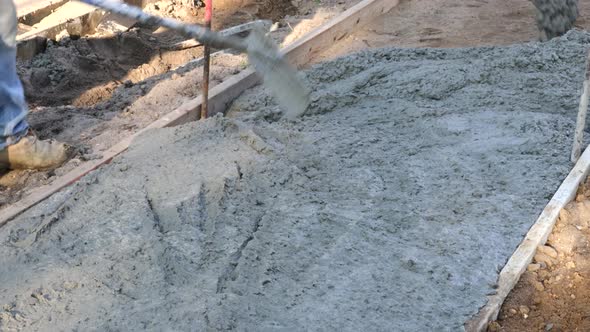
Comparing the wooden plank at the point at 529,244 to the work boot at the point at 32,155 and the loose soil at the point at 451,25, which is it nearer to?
the loose soil at the point at 451,25

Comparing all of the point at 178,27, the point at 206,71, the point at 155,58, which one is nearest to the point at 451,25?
the point at 155,58

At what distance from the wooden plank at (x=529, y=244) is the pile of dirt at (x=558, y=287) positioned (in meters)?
0.05

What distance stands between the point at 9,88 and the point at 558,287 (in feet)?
9.73

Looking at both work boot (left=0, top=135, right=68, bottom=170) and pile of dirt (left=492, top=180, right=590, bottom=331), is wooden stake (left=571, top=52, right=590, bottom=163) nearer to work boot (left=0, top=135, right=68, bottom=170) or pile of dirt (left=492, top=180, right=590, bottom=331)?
pile of dirt (left=492, top=180, right=590, bottom=331)

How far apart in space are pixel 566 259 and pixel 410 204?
73 cm

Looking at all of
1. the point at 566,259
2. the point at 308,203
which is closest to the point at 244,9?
the point at 308,203

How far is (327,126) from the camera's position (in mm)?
4355

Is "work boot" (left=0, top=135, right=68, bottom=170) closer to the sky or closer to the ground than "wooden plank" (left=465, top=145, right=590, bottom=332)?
closer to the sky

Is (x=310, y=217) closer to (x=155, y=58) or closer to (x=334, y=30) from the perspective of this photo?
(x=334, y=30)

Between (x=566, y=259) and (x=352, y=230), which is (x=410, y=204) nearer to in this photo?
(x=352, y=230)

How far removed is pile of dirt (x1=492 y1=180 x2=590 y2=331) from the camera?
3047 mm

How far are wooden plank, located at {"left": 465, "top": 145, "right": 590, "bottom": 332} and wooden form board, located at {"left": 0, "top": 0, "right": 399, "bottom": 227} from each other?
6.97 ft

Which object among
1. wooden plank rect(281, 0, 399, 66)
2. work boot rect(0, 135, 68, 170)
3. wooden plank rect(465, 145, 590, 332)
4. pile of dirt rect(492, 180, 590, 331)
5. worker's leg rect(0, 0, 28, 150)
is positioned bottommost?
pile of dirt rect(492, 180, 590, 331)

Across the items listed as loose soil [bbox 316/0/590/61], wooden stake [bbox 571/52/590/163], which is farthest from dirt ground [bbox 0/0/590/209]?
wooden stake [bbox 571/52/590/163]
